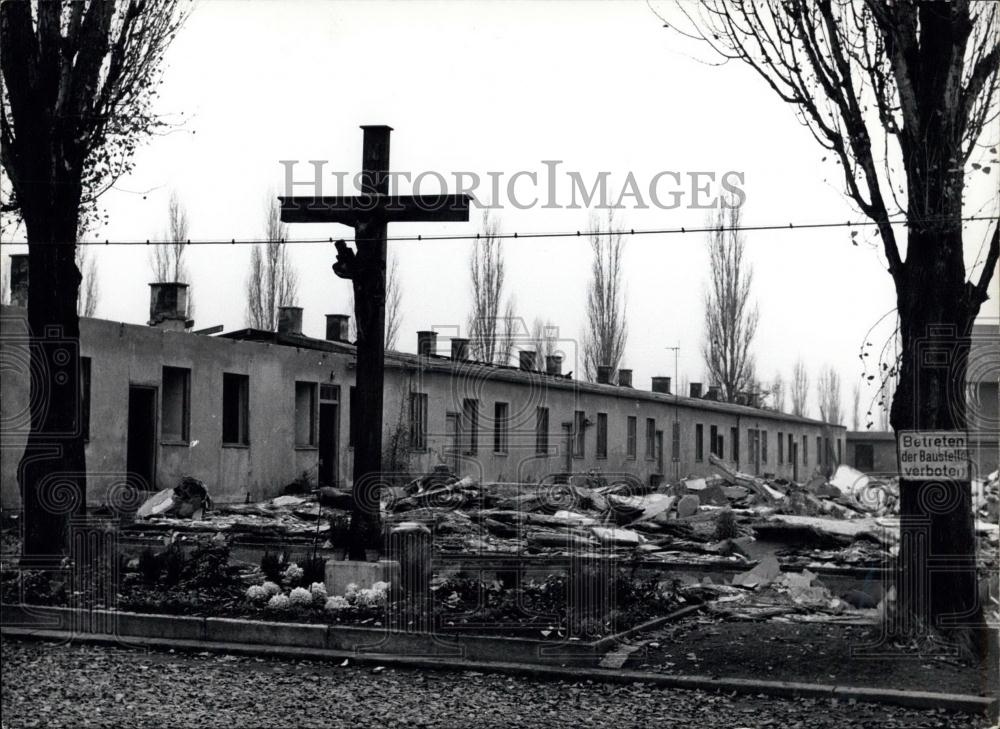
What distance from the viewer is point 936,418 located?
857 cm

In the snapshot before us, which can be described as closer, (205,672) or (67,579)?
(205,672)

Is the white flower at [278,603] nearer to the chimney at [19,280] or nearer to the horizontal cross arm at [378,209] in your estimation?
the horizontal cross arm at [378,209]

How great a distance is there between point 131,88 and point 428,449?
19.0 m

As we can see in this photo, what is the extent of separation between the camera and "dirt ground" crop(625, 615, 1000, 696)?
24.8 feet

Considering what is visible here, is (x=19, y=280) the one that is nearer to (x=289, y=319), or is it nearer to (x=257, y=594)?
(x=289, y=319)

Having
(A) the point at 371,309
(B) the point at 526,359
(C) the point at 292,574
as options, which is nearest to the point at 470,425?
(B) the point at 526,359

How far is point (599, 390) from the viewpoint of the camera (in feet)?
123

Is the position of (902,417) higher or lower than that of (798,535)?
higher

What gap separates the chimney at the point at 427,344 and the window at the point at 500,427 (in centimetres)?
322

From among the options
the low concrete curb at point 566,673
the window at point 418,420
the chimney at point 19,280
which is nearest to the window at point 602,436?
the window at point 418,420

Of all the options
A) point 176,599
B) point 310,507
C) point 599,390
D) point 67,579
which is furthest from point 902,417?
point 599,390

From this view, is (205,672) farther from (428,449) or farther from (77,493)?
(428,449)

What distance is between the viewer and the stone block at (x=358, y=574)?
32.5 feet

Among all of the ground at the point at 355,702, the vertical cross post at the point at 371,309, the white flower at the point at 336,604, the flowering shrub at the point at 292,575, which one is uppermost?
the vertical cross post at the point at 371,309
